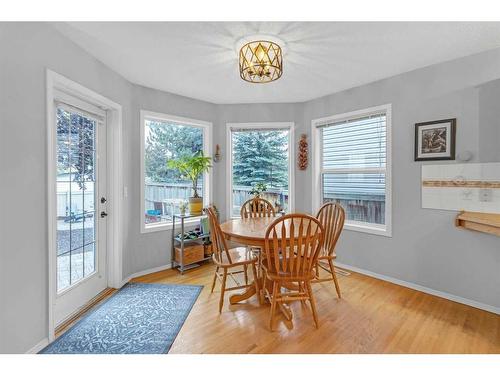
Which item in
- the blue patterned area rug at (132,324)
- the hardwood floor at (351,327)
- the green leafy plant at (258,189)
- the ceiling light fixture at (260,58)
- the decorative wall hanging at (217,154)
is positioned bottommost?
the blue patterned area rug at (132,324)

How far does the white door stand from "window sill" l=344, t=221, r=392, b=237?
290 cm

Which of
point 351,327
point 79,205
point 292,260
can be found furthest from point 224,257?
point 79,205

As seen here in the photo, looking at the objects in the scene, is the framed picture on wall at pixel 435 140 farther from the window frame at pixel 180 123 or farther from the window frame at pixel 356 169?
the window frame at pixel 180 123

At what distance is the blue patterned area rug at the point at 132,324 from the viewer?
172cm

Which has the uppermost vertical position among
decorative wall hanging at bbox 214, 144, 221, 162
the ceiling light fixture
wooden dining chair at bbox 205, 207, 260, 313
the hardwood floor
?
the ceiling light fixture

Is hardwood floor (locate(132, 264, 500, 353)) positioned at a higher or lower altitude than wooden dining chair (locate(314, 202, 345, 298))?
lower

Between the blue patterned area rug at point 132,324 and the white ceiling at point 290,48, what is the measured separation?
2.25 m

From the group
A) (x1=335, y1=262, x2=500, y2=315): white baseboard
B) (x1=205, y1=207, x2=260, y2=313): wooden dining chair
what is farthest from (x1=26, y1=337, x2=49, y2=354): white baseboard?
(x1=335, y1=262, x2=500, y2=315): white baseboard

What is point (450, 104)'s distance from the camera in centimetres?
237

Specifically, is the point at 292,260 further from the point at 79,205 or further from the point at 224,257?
the point at 79,205

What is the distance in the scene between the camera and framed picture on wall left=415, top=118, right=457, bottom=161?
7.75 feet

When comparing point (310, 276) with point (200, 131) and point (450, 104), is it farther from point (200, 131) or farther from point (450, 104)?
point (200, 131)

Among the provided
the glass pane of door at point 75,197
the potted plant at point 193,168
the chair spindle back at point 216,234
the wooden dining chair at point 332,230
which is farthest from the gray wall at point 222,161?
the chair spindle back at point 216,234

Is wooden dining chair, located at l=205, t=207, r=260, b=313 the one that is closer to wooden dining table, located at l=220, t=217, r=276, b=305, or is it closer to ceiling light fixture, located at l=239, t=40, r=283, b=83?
wooden dining table, located at l=220, t=217, r=276, b=305
